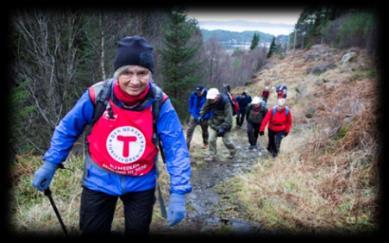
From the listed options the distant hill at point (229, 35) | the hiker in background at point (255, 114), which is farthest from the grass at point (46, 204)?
the distant hill at point (229, 35)

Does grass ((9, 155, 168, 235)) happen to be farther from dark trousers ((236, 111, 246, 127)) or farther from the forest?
dark trousers ((236, 111, 246, 127))

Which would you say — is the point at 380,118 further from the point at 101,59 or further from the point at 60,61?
the point at 101,59

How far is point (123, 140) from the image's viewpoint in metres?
2.44

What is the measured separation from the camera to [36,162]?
5371 millimetres

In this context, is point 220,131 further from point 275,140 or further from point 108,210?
point 108,210

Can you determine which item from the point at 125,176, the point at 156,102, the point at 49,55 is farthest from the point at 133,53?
the point at 49,55

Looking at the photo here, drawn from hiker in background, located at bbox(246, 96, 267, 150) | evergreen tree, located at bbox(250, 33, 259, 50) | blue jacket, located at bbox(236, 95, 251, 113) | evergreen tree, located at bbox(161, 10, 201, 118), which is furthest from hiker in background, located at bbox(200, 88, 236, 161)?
evergreen tree, located at bbox(250, 33, 259, 50)

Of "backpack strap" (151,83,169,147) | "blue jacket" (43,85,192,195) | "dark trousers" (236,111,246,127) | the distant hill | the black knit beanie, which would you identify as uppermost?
the distant hill

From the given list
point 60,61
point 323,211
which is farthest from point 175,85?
point 323,211

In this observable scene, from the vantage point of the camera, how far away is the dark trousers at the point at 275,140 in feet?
24.6

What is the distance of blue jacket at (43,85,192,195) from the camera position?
2.47 meters

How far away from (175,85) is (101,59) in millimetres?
15067

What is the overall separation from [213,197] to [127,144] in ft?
10.2

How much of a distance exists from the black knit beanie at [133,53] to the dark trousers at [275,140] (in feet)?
18.4
